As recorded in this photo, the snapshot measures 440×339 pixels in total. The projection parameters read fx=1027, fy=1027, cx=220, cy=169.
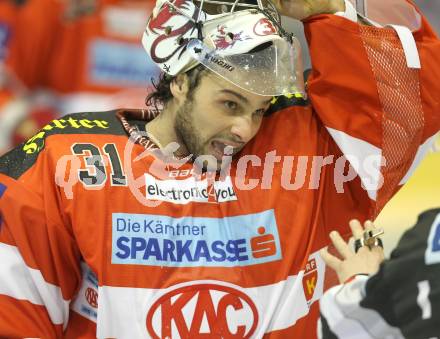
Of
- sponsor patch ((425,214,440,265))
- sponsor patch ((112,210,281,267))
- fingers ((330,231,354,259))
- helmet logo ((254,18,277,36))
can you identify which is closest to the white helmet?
helmet logo ((254,18,277,36))

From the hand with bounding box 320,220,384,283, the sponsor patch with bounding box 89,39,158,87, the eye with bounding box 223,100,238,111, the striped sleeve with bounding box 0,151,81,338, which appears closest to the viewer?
the hand with bounding box 320,220,384,283

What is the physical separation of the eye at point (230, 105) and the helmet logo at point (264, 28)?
0.19 m

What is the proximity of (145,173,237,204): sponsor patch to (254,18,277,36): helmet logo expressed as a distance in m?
0.39

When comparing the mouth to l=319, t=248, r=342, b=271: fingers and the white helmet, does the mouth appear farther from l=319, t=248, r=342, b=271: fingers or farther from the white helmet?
l=319, t=248, r=342, b=271: fingers

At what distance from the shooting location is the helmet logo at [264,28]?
2.50 meters

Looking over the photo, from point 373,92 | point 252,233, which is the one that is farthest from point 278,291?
point 373,92

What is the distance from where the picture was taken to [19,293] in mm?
2467

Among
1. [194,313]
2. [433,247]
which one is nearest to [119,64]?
[194,313]

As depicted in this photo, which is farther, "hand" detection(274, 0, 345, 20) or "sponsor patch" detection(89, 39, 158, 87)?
"sponsor patch" detection(89, 39, 158, 87)

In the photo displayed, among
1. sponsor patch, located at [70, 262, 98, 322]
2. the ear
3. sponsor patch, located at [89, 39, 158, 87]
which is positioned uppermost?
the ear

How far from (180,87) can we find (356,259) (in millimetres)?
781

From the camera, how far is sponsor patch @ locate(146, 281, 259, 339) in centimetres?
247

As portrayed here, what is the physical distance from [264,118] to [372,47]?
1.12 feet

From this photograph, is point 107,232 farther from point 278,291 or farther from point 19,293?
point 278,291
